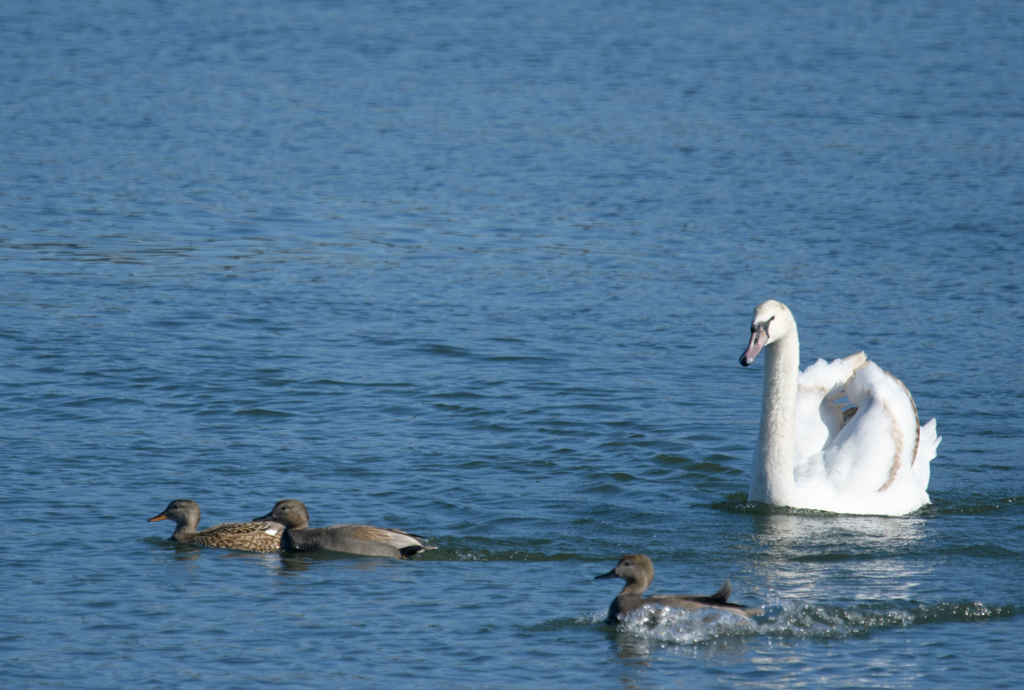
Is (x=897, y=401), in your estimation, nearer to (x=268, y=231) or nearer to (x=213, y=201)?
(x=268, y=231)

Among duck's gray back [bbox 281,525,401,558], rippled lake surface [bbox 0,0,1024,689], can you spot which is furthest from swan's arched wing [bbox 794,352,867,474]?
duck's gray back [bbox 281,525,401,558]

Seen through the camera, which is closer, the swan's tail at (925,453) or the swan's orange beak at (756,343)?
the swan's orange beak at (756,343)

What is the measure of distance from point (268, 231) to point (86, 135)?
6.24 m

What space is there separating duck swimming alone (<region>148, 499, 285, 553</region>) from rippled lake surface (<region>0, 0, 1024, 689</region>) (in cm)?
14

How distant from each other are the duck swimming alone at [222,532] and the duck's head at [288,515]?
0.13 feet

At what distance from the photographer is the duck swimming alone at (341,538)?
29.1ft

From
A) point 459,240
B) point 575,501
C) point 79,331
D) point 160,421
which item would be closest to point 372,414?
point 160,421

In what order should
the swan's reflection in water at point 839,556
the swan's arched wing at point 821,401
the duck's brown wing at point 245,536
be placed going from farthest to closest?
the swan's arched wing at point 821,401, the duck's brown wing at point 245,536, the swan's reflection in water at point 839,556

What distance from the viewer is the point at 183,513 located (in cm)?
923

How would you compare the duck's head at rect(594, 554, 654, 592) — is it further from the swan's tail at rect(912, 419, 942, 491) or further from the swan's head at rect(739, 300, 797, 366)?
the swan's tail at rect(912, 419, 942, 491)

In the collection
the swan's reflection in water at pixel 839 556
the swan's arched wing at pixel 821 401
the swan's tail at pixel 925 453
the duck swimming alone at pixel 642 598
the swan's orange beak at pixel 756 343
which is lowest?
the swan's reflection in water at pixel 839 556

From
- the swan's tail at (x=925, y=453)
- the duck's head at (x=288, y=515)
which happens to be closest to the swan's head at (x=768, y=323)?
the swan's tail at (x=925, y=453)

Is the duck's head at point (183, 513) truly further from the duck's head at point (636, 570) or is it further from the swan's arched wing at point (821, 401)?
the swan's arched wing at point (821, 401)

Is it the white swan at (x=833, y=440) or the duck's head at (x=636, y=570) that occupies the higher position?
the white swan at (x=833, y=440)
